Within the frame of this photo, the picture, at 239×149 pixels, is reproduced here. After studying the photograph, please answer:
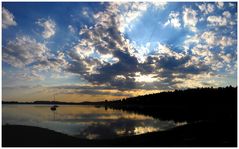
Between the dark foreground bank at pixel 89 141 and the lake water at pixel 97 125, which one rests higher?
the dark foreground bank at pixel 89 141

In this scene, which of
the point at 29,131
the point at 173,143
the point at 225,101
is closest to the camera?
the point at 173,143

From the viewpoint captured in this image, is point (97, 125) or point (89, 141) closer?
point (89, 141)

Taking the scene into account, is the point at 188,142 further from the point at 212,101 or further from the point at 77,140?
the point at 212,101

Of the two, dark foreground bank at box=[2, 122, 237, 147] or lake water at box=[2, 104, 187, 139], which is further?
lake water at box=[2, 104, 187, 139]

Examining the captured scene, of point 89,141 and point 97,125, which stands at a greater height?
point 89,141

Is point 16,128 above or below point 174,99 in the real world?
above

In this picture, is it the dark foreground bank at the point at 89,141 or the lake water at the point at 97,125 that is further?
the lake water at the point at 97,125

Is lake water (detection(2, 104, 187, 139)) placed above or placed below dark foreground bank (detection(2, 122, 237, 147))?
below

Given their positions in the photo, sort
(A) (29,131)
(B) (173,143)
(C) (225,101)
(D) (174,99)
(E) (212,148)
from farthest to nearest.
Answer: (D) (174,99) → (C) (225,101) → (A) (29,131) → (B) (173,143) → (E) (212,148)

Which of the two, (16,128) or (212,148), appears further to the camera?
(16,128)

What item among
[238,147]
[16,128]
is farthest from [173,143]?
[16,128]

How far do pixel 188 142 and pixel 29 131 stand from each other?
17833mm

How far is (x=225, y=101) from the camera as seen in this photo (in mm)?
130000

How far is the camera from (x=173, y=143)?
2536 centimetres
